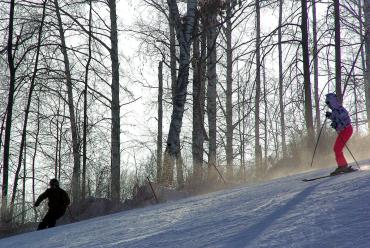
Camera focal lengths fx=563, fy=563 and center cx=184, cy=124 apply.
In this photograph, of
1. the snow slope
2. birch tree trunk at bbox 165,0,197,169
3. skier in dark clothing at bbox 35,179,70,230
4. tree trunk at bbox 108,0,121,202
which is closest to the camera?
the snow slope

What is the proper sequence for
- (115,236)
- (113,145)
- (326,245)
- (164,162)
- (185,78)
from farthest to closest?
1. (113,145)
2. (185,78)
3. (164,162)
4. (115,236)
5. (326,245)

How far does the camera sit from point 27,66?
1719cm

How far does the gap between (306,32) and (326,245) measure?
1141 centimetres

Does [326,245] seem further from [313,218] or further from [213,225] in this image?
[213,225]

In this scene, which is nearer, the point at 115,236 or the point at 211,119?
the point at 115,236

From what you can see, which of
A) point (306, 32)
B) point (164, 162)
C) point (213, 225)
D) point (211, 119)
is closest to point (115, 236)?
point (213, 225)

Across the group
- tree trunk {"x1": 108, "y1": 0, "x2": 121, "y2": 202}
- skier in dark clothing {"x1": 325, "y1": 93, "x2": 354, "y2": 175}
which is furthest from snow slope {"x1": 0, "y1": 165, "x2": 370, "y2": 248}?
tree trunk {"x1": 108, "y1": 0, "x2": 121, "y2": 202}

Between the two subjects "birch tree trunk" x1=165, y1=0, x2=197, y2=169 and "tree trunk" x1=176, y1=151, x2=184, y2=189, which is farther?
"birch tree trunk" x1=165, y1=0, x2=197, y2=169

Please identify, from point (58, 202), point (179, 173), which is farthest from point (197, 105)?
point (58, 202)

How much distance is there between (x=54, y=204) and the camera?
1171cm

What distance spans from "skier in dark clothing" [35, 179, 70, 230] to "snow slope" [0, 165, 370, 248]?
164 inches

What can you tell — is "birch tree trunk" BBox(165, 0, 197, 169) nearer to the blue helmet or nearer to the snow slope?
the blue helmet

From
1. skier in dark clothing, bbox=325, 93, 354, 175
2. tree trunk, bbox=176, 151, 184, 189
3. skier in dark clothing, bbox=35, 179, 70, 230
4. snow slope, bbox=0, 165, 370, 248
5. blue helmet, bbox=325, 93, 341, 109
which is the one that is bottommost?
snow slope, bbox=0, 165, 370, 248

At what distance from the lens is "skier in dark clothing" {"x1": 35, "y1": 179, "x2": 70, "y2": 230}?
11.5m
